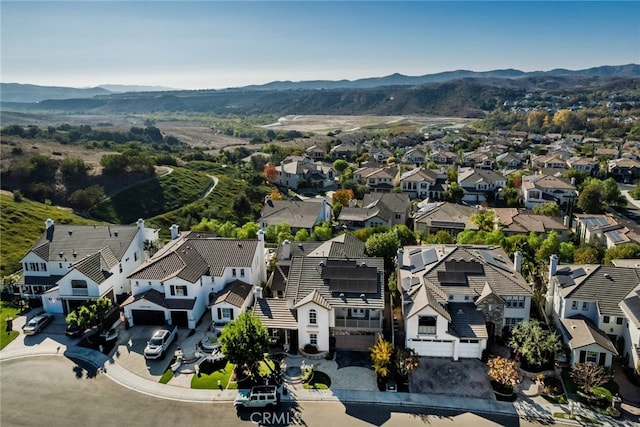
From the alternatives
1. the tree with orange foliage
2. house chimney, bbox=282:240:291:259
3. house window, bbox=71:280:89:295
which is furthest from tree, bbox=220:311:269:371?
the tree with orange foliage

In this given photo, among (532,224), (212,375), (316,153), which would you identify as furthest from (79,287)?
(316,153)

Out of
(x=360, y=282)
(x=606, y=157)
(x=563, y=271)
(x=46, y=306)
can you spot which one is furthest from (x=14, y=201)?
(x=606, y=157)

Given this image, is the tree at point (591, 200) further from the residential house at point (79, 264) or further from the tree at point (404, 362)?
the residential house at point (79, 264)

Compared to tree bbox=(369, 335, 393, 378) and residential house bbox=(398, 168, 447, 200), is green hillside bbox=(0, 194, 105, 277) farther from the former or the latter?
residential house bbox=(398, 168, 447, 200)

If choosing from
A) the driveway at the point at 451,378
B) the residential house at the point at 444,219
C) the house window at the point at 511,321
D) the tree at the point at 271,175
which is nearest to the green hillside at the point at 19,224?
the tree at the point at 271,175

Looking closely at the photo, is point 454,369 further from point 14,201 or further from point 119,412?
point 14,201

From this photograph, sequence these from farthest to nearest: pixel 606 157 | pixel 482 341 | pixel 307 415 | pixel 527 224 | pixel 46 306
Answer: pixel 606 157 → pixel 527 224 → pixel 46 306 → pixel 482 341 → pixel 307 415
